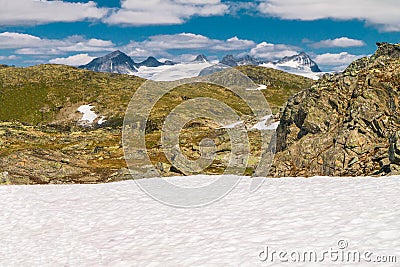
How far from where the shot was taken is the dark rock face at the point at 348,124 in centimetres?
3094

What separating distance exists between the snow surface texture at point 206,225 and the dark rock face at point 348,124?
8.57 meters

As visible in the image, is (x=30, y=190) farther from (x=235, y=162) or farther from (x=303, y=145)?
(x=235, y=162)

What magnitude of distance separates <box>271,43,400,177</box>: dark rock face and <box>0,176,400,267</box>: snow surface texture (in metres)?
8.57

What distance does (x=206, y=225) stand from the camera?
16.9 m

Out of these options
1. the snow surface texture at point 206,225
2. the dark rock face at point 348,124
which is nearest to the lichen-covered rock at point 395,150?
the dark rock face at point 348,124

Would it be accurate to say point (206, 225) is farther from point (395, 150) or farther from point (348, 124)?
point (348, 124)

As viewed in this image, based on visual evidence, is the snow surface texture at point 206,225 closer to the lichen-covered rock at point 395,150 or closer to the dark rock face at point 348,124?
the lichen-covered rock at point 395,150

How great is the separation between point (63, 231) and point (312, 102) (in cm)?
2803

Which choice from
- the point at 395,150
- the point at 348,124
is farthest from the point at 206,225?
the point at 348,124

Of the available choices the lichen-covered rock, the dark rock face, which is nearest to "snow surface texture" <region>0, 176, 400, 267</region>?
the lichen-covered rock

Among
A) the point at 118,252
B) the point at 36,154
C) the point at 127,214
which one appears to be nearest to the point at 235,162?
the point at 36,154

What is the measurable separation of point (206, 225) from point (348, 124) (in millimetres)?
21616

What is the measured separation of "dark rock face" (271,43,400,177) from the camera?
102ft

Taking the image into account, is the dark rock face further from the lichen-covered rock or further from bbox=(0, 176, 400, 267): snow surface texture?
bbox=(0, 176, 400, 267): snow surface texture
